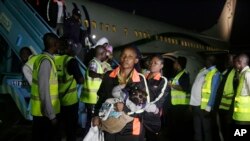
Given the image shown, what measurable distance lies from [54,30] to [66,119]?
2.87 m

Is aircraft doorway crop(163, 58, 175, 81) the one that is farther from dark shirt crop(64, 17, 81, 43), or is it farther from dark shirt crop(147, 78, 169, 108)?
dark shirt crop(147, 78, 169, 108)

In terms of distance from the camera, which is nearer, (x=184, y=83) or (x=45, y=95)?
(x=45, y=95)

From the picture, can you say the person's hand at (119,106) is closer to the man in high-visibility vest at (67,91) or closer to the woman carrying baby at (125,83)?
the woman carrying baby at (125,83)

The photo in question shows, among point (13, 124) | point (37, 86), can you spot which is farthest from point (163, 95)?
point (13, 124)

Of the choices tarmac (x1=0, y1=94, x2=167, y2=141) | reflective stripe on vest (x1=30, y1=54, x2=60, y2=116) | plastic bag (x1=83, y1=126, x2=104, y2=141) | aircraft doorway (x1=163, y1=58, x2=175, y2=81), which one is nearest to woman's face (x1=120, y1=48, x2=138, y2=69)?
plastic bag (x1=83, y1=126, x2=104, y2=141)

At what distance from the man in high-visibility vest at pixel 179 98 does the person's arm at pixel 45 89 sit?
3079mm

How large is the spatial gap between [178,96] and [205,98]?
1.55 meters

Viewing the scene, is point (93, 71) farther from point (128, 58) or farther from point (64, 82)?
point (128, 58)

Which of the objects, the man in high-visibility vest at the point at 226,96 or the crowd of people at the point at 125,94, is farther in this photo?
the man in high-visibility vest at the point at 226,96

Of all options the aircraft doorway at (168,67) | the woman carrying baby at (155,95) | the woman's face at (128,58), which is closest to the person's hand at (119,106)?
the woman's face at (128,58)

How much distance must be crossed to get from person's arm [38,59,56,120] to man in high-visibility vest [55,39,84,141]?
1039mm

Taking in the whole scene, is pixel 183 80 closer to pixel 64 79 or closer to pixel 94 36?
pixel 64 79

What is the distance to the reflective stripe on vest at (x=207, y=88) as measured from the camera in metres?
6.25

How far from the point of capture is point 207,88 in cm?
630
